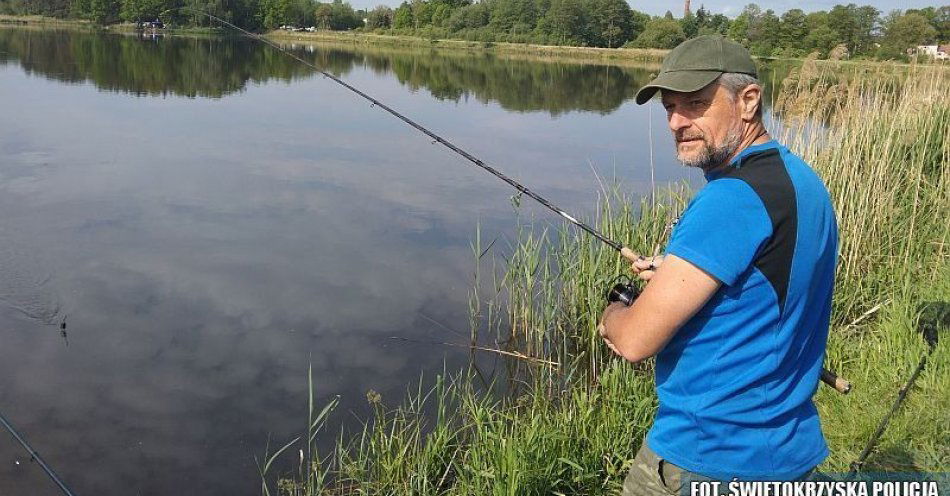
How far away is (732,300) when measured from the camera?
1.57 meters

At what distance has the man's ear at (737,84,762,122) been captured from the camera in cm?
168

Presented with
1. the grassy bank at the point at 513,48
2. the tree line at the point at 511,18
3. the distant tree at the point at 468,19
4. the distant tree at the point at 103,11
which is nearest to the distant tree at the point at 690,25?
the tree line at the point at 511,18

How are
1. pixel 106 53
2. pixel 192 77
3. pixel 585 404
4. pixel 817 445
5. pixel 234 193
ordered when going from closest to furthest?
1. pixel 817 445
2. pixel 585 404
3. pixel 234 193
4. pixel 192 77
5. pixel 106 53

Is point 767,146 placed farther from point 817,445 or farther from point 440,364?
point 440,364

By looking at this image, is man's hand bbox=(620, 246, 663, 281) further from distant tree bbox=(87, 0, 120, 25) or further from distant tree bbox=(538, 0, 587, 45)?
distant tree bbox=(87, 0, 120, 25)

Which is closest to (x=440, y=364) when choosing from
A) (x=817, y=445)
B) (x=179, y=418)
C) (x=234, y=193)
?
(x=179, y=418)

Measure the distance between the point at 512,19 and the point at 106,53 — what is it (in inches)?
1736

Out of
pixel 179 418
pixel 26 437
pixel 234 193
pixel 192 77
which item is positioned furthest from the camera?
pixel 192 77

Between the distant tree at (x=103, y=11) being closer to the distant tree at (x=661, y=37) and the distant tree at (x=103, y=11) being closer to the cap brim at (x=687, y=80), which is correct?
the distant tree at (x=661, y=37)

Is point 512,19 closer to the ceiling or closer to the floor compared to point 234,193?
closer to the ceiling

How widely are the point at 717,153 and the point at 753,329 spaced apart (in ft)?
1.30

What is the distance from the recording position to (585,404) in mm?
3812

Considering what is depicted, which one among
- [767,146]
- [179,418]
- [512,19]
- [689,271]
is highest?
[512,19]

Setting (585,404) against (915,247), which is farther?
(915,247)
